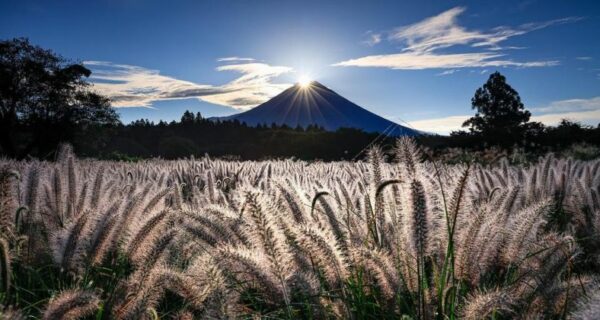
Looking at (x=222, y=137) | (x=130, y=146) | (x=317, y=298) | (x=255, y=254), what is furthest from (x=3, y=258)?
(x=130, y=146)

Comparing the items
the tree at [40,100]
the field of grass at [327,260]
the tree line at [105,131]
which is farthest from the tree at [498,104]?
the field of grass at [327,260]

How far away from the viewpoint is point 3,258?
1363 millimetres

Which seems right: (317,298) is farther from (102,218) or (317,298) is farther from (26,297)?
(26,297)

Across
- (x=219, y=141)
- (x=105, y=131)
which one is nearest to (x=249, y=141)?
(x=219, y=141)

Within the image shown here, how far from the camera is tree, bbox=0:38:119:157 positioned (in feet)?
131

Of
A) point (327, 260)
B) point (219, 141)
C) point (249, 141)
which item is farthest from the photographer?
point (219, 141)

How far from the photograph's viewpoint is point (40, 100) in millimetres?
43062

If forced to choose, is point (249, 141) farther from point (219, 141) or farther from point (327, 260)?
point (327, 260)

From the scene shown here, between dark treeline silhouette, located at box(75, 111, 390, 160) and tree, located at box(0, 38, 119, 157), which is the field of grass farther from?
tree, located at box(0, 38, 119, 157)

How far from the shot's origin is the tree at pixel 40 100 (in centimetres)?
4006

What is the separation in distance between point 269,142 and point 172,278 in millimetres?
36307

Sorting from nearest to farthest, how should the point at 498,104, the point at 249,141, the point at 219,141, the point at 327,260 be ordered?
the point at 327,260, the point at 249,141, the point at 219,141, the point at 498,104

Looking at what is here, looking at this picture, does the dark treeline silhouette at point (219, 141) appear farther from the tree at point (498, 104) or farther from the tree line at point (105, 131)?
the tree at point (498, 104)

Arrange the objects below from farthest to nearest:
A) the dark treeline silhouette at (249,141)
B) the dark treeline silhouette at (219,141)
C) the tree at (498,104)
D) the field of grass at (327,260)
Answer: the tree at (498,104) < the dark treeline silhouette at (219,141) < the dark treeline silhouette at (249,141) < the field of grass at (327,260)
